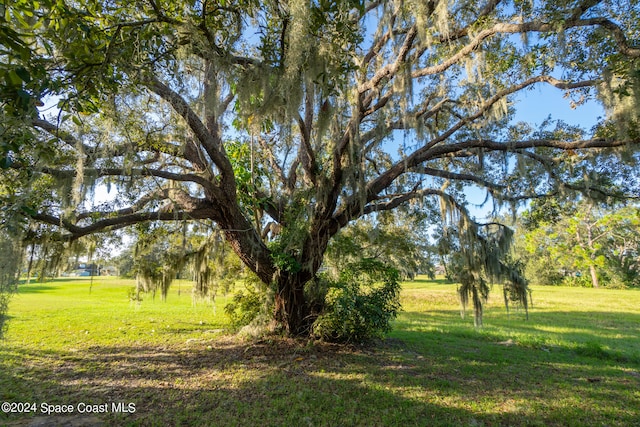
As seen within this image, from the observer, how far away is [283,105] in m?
4.05

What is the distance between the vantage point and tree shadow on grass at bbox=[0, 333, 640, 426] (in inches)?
142

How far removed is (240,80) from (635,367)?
8.79 meters

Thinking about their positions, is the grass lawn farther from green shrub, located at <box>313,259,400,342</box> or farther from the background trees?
the background trees

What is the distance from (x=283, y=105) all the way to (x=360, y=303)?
392 centimetres

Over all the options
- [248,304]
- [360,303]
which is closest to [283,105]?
[360,303]

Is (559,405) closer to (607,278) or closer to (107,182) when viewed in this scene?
(107,182)

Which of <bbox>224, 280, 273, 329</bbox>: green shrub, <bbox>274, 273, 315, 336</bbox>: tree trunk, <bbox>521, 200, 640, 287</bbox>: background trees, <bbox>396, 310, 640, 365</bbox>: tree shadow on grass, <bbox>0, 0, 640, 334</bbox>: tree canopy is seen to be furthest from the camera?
<bbox>521, 200, 640, 287</bbox>: background trees

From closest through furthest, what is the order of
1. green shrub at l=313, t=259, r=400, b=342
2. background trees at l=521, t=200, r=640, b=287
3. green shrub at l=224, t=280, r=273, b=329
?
green shrub at l=313, t=259, r=400, b=342 → green shrub at l=224, t=280, r=273, b=329 → background trees at l=521, t=200, r=640, b=287

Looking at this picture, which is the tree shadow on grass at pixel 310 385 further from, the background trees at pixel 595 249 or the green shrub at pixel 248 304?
the background trees at pixel 595 249

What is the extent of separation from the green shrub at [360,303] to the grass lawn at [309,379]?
0.38 m

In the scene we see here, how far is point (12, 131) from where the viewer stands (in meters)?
2.41

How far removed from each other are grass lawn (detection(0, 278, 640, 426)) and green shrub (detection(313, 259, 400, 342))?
38 cm

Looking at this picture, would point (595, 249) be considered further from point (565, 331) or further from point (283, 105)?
point (283, 105)

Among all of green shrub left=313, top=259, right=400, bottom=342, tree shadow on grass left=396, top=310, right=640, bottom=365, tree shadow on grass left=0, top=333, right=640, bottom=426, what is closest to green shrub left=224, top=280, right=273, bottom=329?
tree shadow on grass left=0, top=333, right=640, bottom=426
